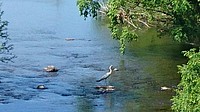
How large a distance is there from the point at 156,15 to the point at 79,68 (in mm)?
13491

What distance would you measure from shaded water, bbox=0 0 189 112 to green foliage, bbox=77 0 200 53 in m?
6.24

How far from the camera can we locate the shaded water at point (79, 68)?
23.5m

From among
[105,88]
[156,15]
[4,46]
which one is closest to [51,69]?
[105,88]

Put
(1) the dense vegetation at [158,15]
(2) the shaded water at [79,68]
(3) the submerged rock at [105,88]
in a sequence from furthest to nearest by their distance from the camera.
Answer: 1. (3) the submerged rock at [105,88]
2. (2) the shaded water at [79,68]
3. (1) the dense vegetation at [158,15]

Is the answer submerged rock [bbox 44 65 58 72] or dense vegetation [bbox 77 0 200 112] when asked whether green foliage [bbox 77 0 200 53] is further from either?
submerged rock [bbox 44 65 58 72]

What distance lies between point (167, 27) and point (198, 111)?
21.9ft

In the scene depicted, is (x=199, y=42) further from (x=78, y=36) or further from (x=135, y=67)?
(x=78, y=36)

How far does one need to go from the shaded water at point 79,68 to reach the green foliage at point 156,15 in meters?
6.24

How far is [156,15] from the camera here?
17562mm

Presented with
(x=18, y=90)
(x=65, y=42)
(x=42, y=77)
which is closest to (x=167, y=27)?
(x=18, y=90)

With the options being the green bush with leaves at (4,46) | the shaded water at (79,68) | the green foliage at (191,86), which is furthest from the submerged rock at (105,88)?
the green foliage at (191,86)

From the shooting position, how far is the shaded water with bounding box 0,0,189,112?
923 inches

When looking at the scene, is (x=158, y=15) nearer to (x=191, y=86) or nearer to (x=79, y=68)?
(x=191, y=86)

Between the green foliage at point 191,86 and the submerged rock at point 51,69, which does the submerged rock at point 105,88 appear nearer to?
the submerged rock at point 51,69
